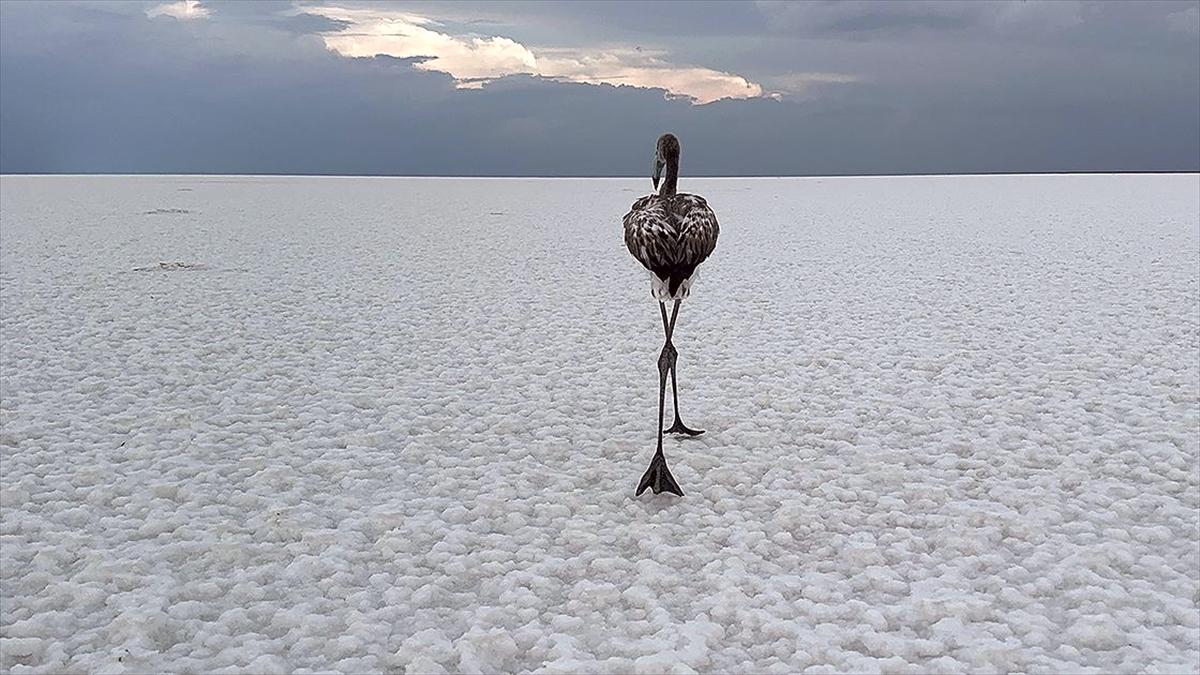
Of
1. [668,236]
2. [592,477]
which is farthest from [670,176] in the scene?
[592,477]

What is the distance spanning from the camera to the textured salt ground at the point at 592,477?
1.95 meters

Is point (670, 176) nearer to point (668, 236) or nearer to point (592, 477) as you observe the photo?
point (668, 236)

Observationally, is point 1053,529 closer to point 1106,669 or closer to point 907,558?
point 907,558

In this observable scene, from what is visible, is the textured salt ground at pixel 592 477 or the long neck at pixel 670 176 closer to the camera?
the textured salt ground at pixel 592 477

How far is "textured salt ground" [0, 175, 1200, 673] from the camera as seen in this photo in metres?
1.95

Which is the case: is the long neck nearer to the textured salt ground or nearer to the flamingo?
the flamingo

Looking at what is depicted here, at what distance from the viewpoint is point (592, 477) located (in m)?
2.76

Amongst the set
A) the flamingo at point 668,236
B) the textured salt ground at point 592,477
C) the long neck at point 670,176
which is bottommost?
the textured salt ground at point 592,477

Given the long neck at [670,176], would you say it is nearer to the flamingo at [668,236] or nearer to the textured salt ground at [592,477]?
the flamingo at [668,236]

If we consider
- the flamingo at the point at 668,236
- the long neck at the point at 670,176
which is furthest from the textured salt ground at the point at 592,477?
the long neck at the point at 670,176

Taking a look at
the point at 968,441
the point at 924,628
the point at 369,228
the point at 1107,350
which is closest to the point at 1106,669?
the point at 924,628

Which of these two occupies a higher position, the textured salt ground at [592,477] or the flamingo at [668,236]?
the flamingo at [668,236]

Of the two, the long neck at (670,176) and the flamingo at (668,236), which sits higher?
the long neck at (670,176)

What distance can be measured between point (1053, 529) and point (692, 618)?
100cm
